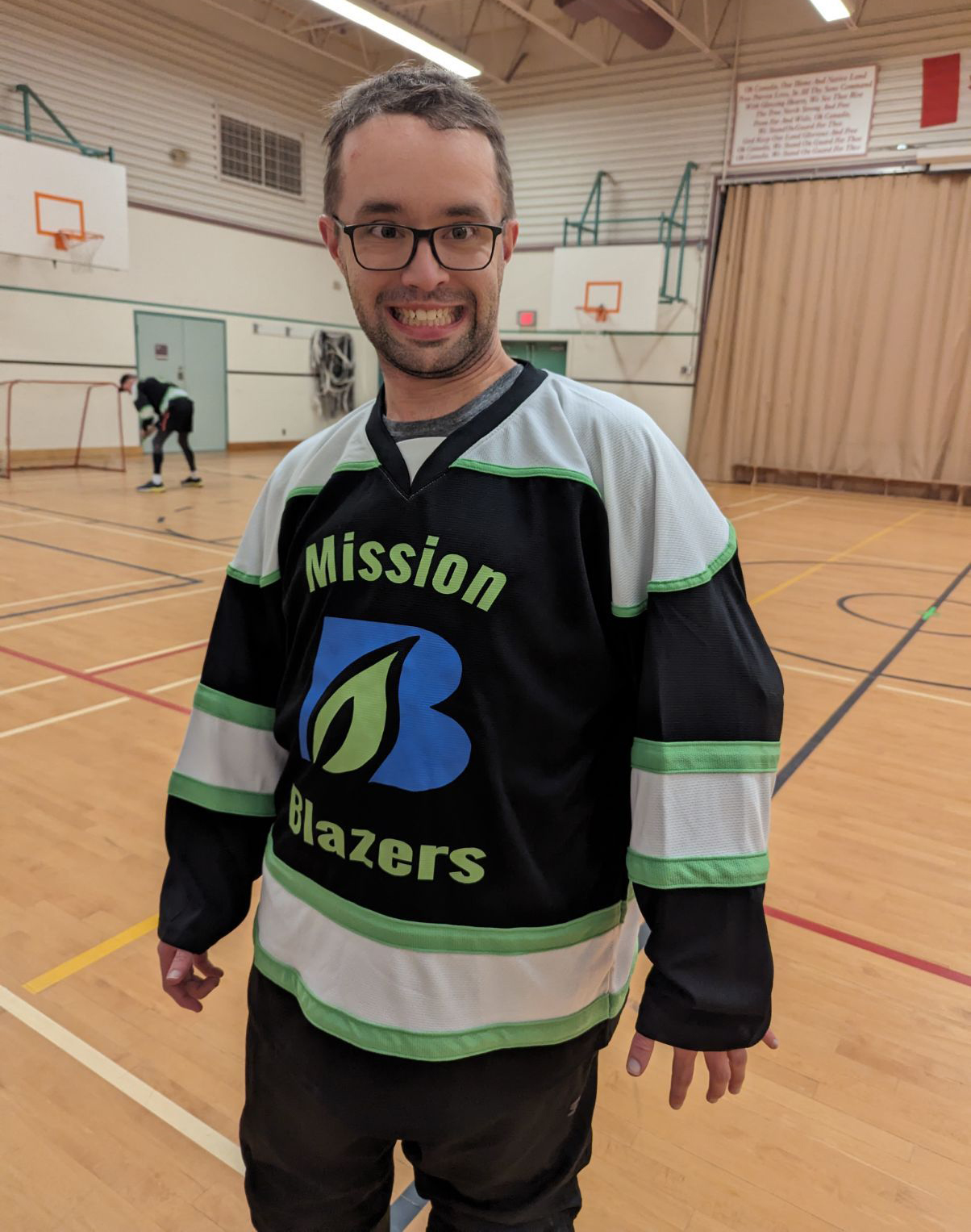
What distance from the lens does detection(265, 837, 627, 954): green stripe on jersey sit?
3.23 feet

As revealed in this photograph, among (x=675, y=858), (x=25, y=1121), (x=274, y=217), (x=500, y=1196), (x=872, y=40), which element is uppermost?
(x=872, y=40)

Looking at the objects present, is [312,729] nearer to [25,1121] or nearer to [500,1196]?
[500,1196]

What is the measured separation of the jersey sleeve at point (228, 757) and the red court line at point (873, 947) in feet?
5.71

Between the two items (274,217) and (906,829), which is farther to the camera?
(274,217)

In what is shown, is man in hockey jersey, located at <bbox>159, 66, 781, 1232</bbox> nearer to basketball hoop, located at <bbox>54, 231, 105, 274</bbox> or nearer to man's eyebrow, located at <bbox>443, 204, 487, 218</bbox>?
man's eyebrow, located at <bbox>443, 204, 487, 218</bbox>

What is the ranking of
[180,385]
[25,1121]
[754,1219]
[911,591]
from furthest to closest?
[180,385]
[911,591]
[25,1121]
[754,1219]

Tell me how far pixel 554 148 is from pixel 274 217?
4868 mm

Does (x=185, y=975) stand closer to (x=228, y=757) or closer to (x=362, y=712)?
(x=228, y=757)

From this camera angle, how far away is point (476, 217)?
0.98 meters

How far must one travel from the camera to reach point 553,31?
40.9 feet

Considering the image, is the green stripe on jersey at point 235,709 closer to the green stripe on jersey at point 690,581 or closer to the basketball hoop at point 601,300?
the green stripe on jersey at point 690,581

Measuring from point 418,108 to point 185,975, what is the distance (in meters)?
1.15

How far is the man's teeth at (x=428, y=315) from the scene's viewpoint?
1001 mm

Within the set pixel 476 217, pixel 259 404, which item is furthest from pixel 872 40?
pixel 476 217
